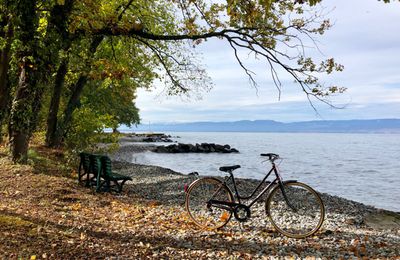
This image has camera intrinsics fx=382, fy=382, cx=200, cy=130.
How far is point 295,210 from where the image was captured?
7758 millimetres

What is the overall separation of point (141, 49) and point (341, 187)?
58.6 ft

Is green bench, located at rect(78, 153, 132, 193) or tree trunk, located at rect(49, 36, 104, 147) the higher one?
tree trunk, located at rect(49, 36, 104, 147)

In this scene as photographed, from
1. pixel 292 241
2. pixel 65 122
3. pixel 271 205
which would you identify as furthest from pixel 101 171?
pixel 65 122

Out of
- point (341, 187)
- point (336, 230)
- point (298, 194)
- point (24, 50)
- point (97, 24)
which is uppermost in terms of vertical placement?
point (97, 24)

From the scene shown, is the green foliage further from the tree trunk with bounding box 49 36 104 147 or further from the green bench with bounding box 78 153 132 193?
the green bench with bounding box 78 153 132 193

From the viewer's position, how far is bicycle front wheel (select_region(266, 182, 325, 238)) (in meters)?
7.29

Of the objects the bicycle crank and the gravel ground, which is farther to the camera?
the bicycle crank

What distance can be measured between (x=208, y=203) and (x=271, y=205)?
4.36 ft

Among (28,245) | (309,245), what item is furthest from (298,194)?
(28,245)

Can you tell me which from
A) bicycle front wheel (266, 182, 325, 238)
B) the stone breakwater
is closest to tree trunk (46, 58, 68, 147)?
bicycle front wheel (266, 182, 325, 238)

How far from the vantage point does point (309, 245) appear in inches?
269

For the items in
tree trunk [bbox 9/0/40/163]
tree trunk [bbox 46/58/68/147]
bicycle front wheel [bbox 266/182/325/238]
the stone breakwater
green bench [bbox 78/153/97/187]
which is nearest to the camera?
bicycle front wheel [bbox 266/182/325/238]

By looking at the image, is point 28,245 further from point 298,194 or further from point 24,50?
point 24,50

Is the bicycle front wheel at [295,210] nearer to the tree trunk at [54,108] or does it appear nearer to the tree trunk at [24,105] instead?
the tree trunk at [24,105]
